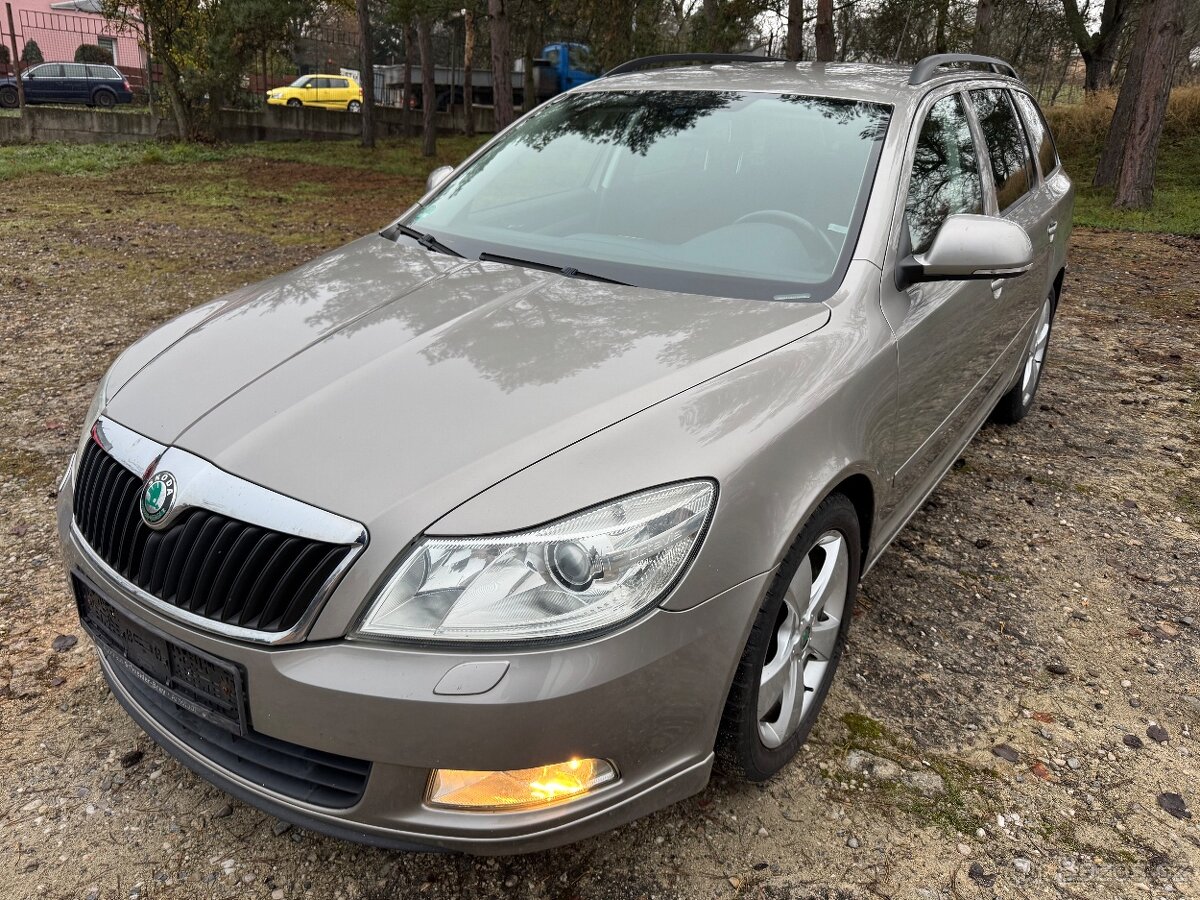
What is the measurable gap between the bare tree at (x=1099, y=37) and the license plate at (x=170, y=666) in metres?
24.0

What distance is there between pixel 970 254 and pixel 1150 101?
12032 millimetres

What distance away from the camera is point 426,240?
3.09 metres

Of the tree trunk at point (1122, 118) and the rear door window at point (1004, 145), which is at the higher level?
the tree trunk at point (1122, 118)

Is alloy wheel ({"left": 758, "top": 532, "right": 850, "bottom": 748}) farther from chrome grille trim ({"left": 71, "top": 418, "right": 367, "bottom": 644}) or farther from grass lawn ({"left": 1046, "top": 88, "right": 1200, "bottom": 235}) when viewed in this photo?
grass lawn ({"left": 1046, "top": 88, "right": 1200, "bottom": 235})

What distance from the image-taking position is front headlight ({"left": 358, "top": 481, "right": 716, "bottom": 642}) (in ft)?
5.50

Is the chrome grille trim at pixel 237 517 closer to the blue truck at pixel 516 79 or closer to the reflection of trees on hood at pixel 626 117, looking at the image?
the reflection of trees on hood at pixel 626 117

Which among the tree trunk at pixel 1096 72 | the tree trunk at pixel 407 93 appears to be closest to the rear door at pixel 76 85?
the tree trunk at pixel 407 93

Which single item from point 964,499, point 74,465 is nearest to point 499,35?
point 964,499

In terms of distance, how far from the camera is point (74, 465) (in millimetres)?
2291

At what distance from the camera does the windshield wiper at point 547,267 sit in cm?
264

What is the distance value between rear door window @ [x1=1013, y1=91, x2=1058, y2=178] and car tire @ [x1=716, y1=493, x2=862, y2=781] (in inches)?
117

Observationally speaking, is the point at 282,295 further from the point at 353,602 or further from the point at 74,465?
the point at 353,602

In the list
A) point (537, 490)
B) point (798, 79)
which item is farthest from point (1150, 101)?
point (537, 490)

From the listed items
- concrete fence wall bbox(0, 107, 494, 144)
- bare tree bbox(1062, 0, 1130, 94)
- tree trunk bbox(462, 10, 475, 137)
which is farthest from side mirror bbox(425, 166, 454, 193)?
bare tree bbox(1062, 0, 1130, 94)
